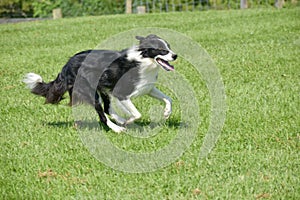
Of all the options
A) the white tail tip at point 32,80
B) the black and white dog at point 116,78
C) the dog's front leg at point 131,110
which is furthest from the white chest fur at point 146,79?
the white tail tip at point 32,80

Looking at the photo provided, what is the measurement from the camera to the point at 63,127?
682cm

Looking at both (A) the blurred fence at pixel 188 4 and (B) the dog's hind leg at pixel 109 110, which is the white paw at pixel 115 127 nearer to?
(B) the dog's hind leg at pixel 109 110

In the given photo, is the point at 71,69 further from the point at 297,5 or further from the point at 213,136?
the point at 297,5

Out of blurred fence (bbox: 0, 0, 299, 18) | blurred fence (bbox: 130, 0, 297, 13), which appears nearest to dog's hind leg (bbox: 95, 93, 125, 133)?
blurred fence (bbox: 0, 0, 299, 18)

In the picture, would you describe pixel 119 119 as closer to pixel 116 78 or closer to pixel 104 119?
pixel 104 119

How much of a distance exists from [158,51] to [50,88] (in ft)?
5.74

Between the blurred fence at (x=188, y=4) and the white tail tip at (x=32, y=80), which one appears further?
the blurred fence at (x=188, y=4)

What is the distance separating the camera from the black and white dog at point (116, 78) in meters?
5.96

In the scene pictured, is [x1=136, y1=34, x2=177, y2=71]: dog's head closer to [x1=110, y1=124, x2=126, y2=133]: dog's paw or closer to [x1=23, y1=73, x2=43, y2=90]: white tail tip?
[x1=110, y1=124, x2=126, y2=133]: dog's paw

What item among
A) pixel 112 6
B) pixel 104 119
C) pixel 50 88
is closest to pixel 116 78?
pixel 104 119

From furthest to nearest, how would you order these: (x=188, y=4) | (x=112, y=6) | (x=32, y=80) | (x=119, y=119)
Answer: (x=112, y=6), (x=188, y=4), (x=32, y=80), (x=119, y=119)

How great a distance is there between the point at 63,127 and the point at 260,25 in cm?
1145

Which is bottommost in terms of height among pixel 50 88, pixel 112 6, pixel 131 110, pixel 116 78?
pixel 112 6

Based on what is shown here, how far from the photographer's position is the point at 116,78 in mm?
6266
